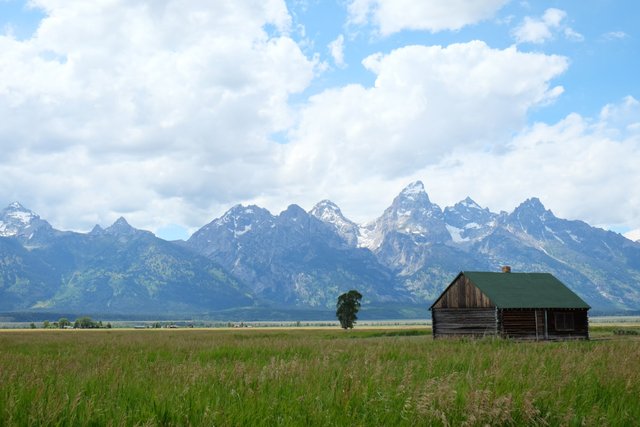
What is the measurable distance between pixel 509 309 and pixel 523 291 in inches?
150

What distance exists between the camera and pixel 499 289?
54031 millimetres

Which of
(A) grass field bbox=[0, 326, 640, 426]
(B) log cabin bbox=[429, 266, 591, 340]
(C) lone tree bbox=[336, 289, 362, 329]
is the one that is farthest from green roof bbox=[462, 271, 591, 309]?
(C) lone tree bbox=[336, 289, 362, 329]

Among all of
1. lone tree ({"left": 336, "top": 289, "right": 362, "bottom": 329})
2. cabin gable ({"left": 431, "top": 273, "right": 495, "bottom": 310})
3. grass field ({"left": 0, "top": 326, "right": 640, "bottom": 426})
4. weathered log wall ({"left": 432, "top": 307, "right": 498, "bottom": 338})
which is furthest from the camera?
lone tree ({"left": 336, "top": 289, "right": 362, "bottom": 329})

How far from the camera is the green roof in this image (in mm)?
52344

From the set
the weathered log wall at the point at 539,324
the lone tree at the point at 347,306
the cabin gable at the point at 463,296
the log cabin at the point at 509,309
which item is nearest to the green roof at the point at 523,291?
the log cabin at the point at 509,309

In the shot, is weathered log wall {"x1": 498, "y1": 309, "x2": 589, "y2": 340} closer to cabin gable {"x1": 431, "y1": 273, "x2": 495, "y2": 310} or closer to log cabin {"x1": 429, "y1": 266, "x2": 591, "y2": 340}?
log cabin {"x1": 429, "y1": 266, "x2": 591, "y2": 340}

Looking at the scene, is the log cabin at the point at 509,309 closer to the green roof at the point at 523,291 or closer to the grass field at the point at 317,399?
the green roof at the point at 523,291

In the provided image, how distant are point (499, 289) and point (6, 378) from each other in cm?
5081

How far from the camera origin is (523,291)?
179 ft

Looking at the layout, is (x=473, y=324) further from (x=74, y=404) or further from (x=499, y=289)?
(x=74, y=404)

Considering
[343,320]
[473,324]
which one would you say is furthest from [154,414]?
[343,320]

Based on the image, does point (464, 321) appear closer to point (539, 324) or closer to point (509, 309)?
point (509, 309)

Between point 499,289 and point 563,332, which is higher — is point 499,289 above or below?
above

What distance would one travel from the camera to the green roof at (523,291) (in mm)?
52344
